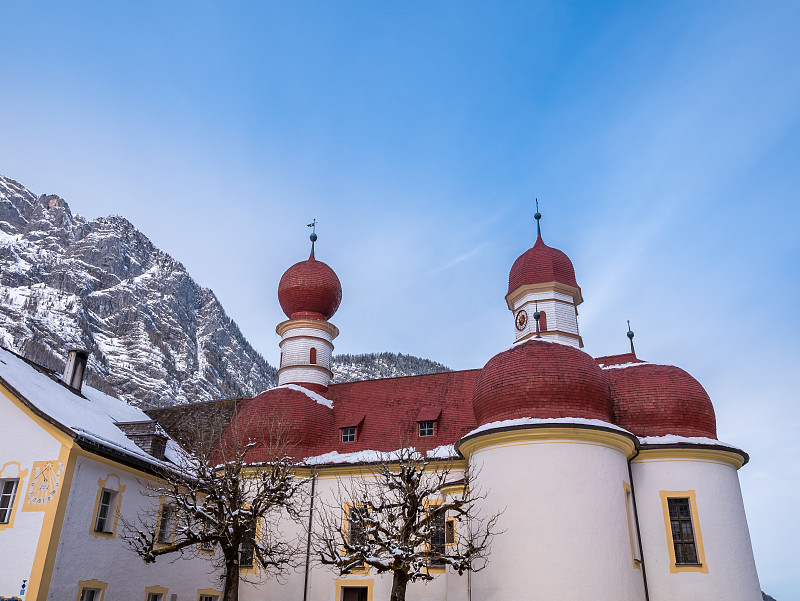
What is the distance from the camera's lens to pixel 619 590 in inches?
637

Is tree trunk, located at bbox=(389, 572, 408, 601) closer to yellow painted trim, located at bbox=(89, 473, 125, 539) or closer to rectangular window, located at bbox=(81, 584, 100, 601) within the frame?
rectangular window, located at bbox=(81, 584, 100, 601)

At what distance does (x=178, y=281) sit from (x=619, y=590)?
177775mm

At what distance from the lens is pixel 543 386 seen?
60.1 ft

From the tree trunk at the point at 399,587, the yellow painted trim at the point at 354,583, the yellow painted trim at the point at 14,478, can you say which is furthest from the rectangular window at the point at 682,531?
the yellow painted trim at the point at 14,478

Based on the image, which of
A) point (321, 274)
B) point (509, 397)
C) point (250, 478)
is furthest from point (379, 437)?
point (321, 274)

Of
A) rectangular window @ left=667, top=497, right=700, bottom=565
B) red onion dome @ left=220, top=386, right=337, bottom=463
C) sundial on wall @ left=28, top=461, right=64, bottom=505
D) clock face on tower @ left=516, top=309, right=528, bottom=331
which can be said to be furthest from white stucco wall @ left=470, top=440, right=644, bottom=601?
sundial on wall @ left=28, top=461, right=64, bottom=505

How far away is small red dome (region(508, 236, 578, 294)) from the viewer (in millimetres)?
26703

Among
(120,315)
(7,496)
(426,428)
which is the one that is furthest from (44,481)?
(120,315)

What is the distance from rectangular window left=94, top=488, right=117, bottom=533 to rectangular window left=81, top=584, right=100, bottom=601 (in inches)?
54.6

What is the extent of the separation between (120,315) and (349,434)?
14478 centimetres

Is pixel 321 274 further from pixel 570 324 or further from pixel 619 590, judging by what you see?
pixel 619 590

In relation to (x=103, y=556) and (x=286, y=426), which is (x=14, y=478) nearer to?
(x=103, y=556)

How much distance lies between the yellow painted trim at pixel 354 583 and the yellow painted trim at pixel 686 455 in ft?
28.7

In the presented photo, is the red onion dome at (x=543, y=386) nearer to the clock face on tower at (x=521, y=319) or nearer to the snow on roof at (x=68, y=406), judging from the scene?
the clock face on tower at (x=521, y=319)
